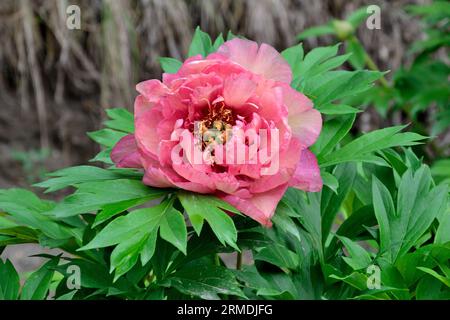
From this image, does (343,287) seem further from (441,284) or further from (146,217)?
(146,217)

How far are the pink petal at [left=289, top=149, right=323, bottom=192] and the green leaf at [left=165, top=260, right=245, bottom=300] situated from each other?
123 millimetres

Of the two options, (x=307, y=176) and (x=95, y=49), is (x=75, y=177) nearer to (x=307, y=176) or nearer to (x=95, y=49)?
(x=307, y=176)

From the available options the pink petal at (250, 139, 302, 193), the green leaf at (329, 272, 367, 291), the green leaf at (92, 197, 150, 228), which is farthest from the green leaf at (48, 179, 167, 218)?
the green leaf at (329, 272, 367, 291)

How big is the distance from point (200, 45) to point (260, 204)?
1.02 ft

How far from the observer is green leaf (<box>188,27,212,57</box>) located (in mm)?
942

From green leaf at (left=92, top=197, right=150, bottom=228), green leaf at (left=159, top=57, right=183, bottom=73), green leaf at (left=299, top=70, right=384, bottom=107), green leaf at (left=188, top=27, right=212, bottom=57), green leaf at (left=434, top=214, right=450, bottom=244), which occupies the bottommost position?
green leaf at (left=434, top=214, right=450, bottom=244)

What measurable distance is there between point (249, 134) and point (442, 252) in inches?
10.2

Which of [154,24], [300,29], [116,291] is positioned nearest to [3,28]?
[154,24]

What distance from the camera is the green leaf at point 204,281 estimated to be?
74 centimetres

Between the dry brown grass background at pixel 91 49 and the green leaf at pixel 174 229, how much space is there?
217 centimetres

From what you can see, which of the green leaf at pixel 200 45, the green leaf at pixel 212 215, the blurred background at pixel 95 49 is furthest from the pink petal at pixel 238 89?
the blurred background at pixel 95 49

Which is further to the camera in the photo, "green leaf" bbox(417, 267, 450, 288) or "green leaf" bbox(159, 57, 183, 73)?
"green leaf" bbox(159, 57, 183, 73)

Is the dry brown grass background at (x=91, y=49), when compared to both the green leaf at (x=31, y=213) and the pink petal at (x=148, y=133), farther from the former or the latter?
the pink petal at (x=148, y=133)

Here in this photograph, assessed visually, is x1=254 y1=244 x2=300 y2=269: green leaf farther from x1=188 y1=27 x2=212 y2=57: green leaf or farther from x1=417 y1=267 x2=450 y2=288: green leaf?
x1=188 y1=27 x2=212 y2=57: green leaf
